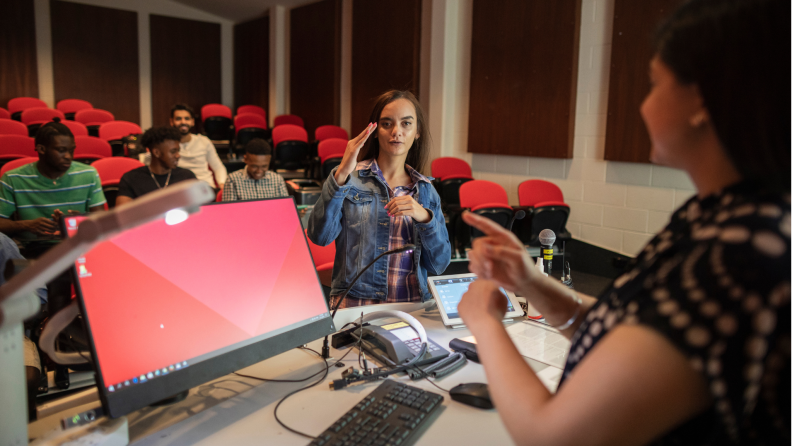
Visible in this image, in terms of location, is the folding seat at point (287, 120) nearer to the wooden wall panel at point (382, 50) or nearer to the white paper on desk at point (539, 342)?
the wooden wall panel at point (382, 50)

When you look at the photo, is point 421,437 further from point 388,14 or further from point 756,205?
point 388,14

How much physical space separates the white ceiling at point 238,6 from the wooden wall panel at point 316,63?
39cm

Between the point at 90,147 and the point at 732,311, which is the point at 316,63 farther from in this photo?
the point at 732,311

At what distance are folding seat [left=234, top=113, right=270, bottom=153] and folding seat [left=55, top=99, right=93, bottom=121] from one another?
2756mm

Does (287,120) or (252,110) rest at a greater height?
(252,110)

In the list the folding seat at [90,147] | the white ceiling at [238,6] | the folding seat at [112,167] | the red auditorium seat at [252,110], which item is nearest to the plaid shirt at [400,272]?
the folding seat at [112,167]

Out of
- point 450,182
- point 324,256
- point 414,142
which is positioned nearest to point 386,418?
point 414,142

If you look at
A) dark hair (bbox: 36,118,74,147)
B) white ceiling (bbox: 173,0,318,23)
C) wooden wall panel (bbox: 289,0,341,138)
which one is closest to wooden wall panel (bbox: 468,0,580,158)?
wooden wall panel (bbox: 289,0,341,138)

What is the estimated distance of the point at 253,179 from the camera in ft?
13.6

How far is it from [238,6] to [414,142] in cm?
914

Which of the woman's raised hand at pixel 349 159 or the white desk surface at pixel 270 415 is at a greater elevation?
the woman's raised hand at pixel 349 159

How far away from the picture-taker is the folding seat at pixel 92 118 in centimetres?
812

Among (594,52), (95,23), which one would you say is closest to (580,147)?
(594,52)

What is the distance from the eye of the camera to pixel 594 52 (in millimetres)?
5020
